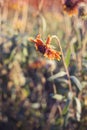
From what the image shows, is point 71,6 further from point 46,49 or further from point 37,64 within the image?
point 37,64

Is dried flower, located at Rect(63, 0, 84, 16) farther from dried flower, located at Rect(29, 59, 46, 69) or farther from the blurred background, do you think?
dried flower, located at Rect(29, 59, 46, 69)

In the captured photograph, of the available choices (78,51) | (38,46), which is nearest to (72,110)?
(78,51)

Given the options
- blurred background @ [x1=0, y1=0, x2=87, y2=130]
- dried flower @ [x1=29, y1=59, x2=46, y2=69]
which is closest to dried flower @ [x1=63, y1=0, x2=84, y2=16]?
blurred background @ [x1=0, y1=0, x2=87, y2=130]

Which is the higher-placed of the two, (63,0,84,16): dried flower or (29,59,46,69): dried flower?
(63,0,84,16): dried flower

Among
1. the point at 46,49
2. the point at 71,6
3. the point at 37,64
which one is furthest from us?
the point at 37,64

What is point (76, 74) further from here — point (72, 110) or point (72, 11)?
point (72, 11)

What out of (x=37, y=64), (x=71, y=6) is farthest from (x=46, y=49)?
(x=37, y=64)

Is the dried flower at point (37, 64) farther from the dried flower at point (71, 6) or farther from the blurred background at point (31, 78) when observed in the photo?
the dried flower at point (71, 6)

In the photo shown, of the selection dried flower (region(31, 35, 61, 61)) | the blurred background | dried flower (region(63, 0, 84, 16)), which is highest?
dried flower (region(63, 0, 84, 16))

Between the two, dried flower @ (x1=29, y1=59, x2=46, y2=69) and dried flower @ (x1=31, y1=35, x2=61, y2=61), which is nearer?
dried flower @ (x1=31, y1=35, x2=61, y2=61)
